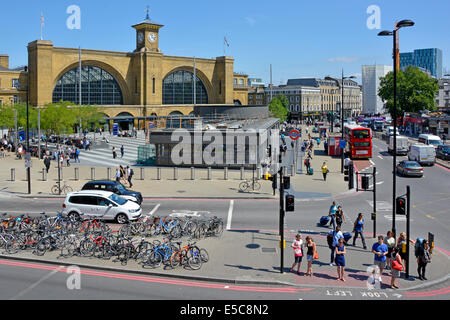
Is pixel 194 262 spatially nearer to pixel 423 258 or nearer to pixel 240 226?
pixel 240 226

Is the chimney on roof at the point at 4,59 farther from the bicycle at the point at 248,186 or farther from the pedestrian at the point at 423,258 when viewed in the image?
the pedestrian at the point at 423,258

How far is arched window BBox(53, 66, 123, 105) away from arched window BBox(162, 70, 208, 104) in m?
11.3

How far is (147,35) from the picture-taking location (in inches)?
3580

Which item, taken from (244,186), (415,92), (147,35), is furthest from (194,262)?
(415,92)

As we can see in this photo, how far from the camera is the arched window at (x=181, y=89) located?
9906 cm

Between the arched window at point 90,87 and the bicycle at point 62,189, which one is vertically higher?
the arched window at point 90,87

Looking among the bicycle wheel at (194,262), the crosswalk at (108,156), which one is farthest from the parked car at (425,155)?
the bicycle wheel at (194,262)

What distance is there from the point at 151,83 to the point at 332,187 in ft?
205

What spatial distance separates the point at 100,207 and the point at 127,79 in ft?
228

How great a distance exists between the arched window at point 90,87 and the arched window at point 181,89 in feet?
37.0

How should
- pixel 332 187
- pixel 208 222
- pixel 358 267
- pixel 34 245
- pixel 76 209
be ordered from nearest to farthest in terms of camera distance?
pixel 358 267
pixel 34 245
pixel 208 222
pixel 76 209
pixel 332 187
